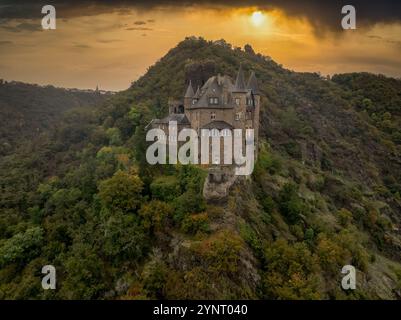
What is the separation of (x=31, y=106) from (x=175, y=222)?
9434 cm

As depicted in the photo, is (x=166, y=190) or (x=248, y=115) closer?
(x=166, y=190)

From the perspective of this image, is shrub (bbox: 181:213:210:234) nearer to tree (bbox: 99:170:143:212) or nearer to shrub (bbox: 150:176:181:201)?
shrub (bbox: 150:176:181:201)

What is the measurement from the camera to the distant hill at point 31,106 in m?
98.4

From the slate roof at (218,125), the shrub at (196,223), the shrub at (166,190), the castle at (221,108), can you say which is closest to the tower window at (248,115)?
the castle at (221,108)

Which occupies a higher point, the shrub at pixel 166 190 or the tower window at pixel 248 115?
the tower window at pixel 248 115

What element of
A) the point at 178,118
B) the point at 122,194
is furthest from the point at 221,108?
the point at 122,194

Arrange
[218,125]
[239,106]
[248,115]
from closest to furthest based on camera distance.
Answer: [218,125] < [239,106] < [248,115]

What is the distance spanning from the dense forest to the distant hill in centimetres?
2975

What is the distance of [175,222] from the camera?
34281 millimetres

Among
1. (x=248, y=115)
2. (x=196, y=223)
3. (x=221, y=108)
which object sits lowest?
(x=196, y=223)

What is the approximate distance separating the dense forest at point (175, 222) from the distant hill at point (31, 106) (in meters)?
29.7

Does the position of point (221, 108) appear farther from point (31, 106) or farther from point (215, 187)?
point (31, 106)

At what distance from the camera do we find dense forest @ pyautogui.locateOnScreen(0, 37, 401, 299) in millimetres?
31734

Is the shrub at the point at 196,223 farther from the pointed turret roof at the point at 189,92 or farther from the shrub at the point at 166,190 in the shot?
the pointed turret roof at the point at 189,92
